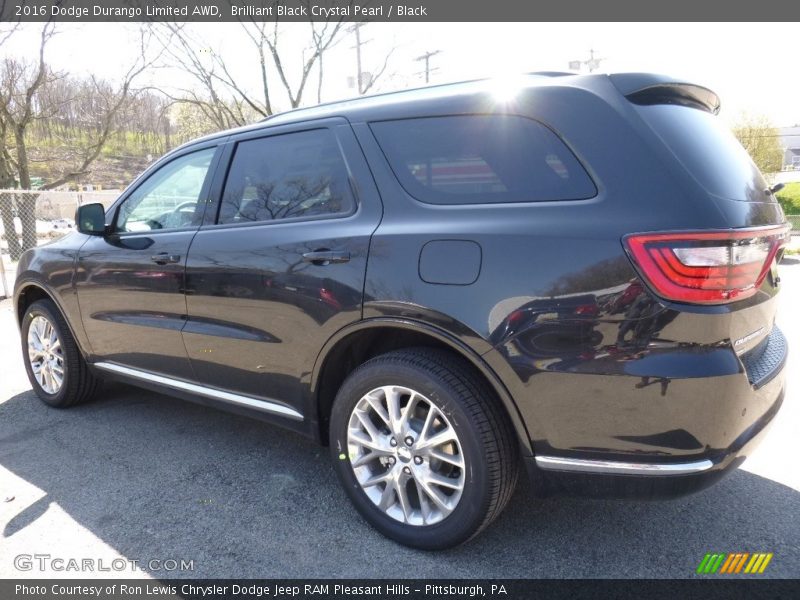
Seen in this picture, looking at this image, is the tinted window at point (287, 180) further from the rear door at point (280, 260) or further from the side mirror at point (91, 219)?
the side mirror at point (91, 219)

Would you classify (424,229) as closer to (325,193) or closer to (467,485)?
(325,193)

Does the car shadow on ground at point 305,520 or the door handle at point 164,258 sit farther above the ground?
the door handle at point 164,258

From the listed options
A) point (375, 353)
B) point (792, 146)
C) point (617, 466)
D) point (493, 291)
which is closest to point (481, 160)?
point (493, 291)

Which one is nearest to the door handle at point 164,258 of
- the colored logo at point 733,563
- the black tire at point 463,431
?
the black tire at point 463,431

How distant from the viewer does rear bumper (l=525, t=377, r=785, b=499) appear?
6.24 feet

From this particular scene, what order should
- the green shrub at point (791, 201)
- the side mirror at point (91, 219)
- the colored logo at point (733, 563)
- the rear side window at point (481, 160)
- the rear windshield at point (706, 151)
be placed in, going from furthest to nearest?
the green shrub at point (791, 201)
the side mirror at point (91, 219)
the colored logo at point (733, 563)
the rear side window at point (481, 160)
the rear windshield at point (706, 151)

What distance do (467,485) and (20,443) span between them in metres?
3.01

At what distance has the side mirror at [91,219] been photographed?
3.65 m

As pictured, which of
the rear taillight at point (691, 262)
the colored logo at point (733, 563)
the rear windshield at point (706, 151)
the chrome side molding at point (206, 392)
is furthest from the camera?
the chrome side molding at point (206, 392)

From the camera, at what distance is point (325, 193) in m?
2.70

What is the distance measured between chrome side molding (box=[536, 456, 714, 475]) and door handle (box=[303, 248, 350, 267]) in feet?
3.72

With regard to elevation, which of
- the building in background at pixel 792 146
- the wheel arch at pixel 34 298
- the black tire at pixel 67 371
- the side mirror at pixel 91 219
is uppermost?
the building in background at pixel 792 146

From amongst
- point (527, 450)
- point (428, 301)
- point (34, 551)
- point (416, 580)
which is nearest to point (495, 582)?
point (416, 580)

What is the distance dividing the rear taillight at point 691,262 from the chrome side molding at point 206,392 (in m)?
1.72
